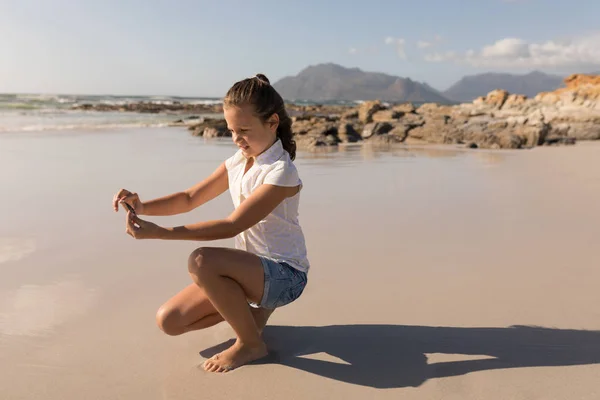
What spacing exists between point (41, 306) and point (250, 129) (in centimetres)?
160

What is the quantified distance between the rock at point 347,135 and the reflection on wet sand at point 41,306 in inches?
444

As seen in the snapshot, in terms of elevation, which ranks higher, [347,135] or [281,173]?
[281,173]

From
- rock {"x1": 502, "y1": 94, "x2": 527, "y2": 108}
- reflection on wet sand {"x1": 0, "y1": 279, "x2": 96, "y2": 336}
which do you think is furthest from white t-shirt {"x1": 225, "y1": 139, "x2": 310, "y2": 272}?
→ rock {"x1": 502, "y1": 94, "x2": 527, "y2": 108}

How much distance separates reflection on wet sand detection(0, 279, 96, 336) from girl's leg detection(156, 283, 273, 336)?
650 millimetres

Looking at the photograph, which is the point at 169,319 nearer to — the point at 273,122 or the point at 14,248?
the point at 273,122

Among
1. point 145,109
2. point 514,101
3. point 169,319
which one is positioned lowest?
point 145,109

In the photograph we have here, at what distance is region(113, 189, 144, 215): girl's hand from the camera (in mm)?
2506

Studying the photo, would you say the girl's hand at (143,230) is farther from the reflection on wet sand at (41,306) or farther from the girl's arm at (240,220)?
the reflection on wet sand at (41,306)

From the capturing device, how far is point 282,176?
2395 millimetres

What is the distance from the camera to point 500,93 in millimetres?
31703

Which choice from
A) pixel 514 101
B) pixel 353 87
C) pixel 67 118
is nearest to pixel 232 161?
pixel 67 118

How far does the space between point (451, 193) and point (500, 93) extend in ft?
91.2

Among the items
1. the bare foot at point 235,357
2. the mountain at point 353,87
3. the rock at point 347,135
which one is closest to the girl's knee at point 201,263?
the bare foot at point 235,357

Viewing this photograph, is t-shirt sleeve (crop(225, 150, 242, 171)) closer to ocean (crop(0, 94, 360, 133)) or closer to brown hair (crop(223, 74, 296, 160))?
brown hair (crop(223, 74, 296, 160))
